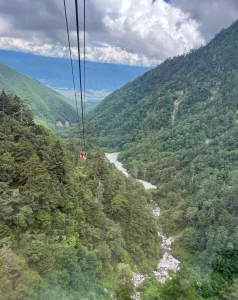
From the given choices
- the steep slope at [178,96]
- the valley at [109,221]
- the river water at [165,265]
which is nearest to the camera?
the valley at [109,221]

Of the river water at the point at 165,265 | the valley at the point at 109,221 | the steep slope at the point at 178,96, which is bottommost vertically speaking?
the river water at the point at 165,265

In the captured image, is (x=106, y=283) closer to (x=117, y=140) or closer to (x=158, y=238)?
Result: (x=158, y=238)

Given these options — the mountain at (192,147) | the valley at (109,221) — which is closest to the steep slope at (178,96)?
the mountain at (192,147)


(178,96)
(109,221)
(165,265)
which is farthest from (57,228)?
(178,96)

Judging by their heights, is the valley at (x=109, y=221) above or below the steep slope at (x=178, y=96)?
below

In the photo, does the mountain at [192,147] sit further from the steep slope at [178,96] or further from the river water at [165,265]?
the river water at [165,265]

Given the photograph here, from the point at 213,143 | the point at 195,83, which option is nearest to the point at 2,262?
the point at 213,143

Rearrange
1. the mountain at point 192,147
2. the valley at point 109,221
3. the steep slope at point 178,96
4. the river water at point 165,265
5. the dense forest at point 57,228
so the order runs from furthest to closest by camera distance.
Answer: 1. the steep slope at point 178,96
2. the mountain at point 192,147
3. the river water at point 165,265
4. the valley at point 109,221
5. the dense forest at point 57,228
